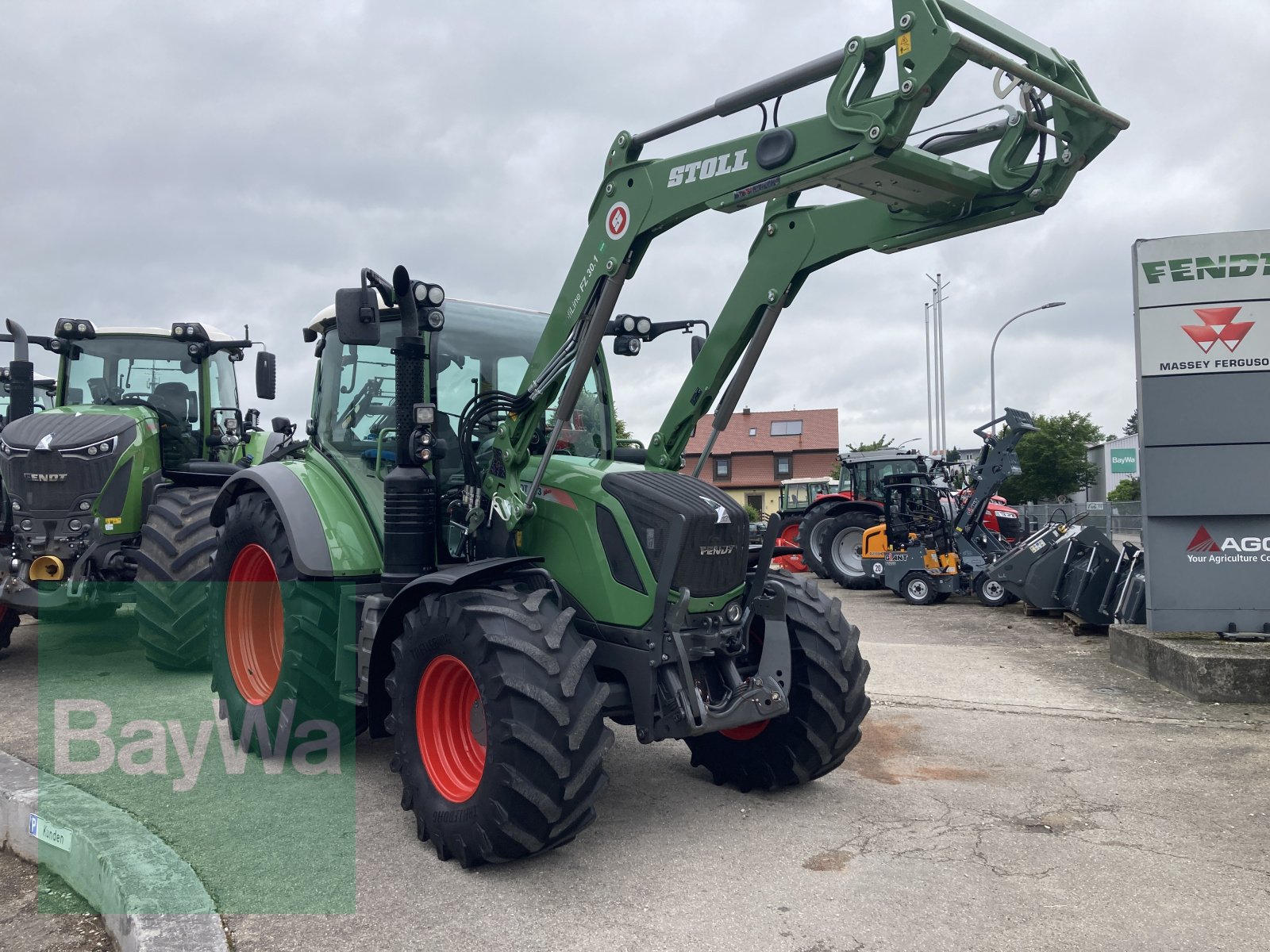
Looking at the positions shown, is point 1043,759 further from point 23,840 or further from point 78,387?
point 78,387

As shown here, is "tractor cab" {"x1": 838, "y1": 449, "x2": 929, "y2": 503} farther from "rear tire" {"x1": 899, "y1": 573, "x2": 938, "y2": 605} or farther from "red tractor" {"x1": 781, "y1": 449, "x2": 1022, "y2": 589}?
"rear tire" {"x1": 899, "y1": 573, "x2": 938, "y2": 605}

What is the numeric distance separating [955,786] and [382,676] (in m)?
3.01

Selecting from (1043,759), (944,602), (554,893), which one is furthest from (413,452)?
(944,602)

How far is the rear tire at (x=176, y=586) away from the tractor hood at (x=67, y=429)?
961 millimetres

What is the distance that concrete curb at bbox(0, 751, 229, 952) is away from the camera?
130 inches

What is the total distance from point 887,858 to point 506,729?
171cm


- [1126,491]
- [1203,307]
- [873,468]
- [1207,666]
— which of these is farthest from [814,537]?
[1126,491]

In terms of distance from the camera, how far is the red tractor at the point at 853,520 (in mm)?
17547

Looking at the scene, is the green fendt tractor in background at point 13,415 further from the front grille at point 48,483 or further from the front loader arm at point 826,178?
the front loader arm at point 826,178

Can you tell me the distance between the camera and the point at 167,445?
8664mm

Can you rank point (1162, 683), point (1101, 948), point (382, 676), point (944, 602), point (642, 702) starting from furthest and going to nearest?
point (944, 602)
point (1162, 683)
point (382, 676)
point (642, 702)
point (1101, 948)

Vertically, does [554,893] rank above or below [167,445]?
below
